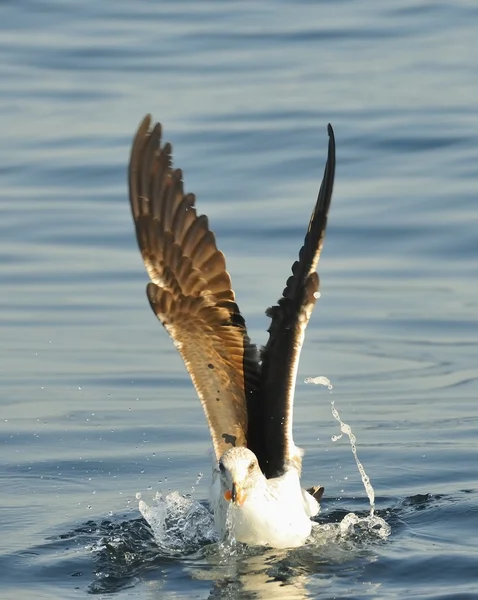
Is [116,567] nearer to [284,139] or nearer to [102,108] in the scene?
[284,139]

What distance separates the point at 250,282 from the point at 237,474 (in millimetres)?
5055

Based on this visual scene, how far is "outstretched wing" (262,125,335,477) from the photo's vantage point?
31.7 feet

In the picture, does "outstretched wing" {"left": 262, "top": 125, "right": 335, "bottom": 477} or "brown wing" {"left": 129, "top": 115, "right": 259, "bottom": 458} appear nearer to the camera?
"outstretched wing" {"left": 262, "top": 125, "right": 335, "bottom": 477}

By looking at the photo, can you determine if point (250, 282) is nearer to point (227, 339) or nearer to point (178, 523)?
point (227, 339)

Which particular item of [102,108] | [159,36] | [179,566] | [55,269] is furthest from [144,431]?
[159,36]

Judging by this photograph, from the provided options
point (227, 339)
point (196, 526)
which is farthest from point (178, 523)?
point (227, 339)

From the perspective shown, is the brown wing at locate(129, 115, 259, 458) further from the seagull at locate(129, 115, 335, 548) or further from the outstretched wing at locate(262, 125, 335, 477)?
the outstretched wing at locate(262, 125, 335, 477)

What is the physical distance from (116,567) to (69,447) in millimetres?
2315

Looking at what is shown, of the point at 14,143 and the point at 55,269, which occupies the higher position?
the point at 14,143

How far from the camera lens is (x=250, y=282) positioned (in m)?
14.3

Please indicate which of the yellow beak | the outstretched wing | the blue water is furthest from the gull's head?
the outstretched wing

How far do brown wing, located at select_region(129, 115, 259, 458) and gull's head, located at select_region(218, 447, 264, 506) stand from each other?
1.82 feet

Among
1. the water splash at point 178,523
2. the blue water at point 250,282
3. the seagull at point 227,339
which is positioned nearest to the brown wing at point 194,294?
the seagull at point 227,339

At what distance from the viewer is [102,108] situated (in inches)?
834
